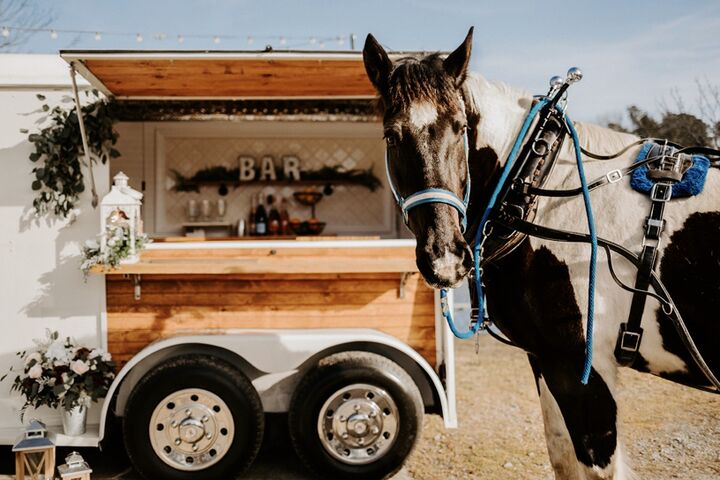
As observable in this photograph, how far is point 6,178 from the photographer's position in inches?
153

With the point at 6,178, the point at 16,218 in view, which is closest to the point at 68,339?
the point at 16,218

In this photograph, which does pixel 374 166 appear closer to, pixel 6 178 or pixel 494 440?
pixel 494 440

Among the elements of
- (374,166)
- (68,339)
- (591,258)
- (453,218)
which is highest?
(374,166)

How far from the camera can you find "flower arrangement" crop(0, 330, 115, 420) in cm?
358

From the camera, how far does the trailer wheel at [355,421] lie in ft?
11.9

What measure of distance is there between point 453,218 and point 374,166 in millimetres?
4451

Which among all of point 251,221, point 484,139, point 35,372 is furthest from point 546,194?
point 251,221

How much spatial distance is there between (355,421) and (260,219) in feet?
10.2

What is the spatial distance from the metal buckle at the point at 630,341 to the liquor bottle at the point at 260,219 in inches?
177

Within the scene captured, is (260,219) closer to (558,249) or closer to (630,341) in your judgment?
(558,249)

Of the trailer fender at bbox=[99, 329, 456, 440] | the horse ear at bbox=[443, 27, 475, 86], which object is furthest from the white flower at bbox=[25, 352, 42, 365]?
the horse ear at bbox=[443, 27, 475, 86]

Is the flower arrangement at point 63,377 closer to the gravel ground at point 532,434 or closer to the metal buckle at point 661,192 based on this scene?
the gravel ground at point 532,434

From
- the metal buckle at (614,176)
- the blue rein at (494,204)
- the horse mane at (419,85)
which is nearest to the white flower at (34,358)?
the blue rein at (494,204)

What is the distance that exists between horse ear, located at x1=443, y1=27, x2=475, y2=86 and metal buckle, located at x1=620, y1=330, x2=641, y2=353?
1.14m
